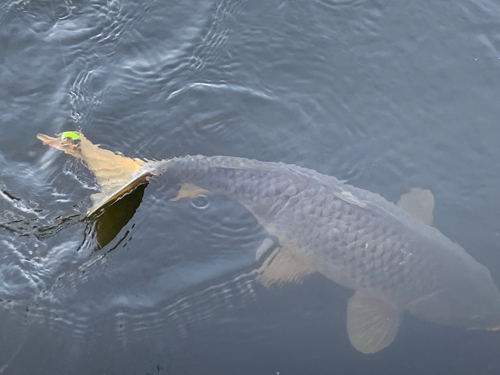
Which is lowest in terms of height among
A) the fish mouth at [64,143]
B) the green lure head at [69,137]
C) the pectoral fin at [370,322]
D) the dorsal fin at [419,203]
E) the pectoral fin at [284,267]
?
the pectoral fin at [370,322]

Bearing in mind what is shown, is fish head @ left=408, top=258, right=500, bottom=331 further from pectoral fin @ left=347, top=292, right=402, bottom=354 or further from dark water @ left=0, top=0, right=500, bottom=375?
pectoral fin @ left=347, top=292, right=402, bottom=354

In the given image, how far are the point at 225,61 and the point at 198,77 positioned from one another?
311mm

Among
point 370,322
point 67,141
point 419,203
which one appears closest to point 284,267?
point 370,322

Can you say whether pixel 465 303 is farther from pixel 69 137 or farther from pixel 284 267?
pixel 69 137

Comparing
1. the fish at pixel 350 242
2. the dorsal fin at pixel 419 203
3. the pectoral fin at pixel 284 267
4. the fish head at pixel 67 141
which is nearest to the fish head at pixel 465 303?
the fish at pixel 350 242

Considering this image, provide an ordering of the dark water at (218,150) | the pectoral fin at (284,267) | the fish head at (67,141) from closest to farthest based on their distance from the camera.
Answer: the dark water at (218,150)
the pectoral fin at (284,267)
the fish head at (67,141)

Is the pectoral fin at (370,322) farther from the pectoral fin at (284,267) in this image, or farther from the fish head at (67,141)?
the fish head at (67,141)

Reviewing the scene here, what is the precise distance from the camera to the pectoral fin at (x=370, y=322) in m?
3.62

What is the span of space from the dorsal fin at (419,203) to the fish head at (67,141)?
8.36 ft

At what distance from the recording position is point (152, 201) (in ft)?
13.2

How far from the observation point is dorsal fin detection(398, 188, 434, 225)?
4008 mm

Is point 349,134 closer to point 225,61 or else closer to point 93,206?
point 225,61

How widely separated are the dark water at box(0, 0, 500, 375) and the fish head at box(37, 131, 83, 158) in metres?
0.09

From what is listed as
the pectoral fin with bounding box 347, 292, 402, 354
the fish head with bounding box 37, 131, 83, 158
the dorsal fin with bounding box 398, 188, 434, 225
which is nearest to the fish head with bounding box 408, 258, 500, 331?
the pectoral fin with bounding box 347, 292, 402, 354
